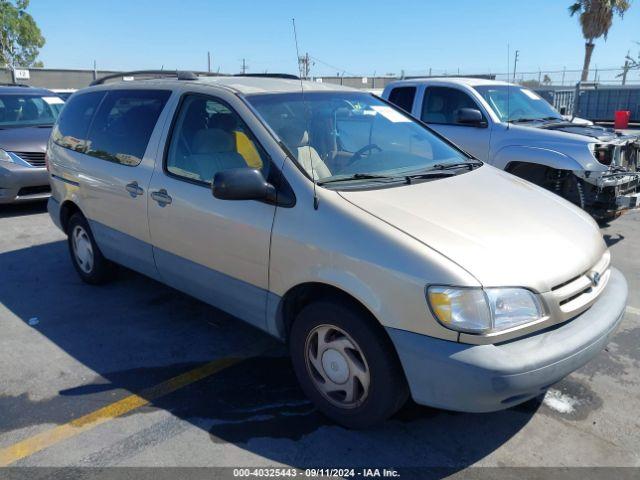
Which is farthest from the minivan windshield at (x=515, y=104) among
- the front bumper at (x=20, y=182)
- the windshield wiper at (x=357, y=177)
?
the front bumper at (x=20, y=182)

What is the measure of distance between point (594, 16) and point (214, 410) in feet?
108

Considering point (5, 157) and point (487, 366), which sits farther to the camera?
point (5, 157)

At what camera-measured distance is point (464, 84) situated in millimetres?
7680

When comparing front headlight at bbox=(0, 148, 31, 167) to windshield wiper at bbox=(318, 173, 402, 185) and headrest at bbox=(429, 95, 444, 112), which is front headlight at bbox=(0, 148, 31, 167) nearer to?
headrest at bbox=(429, 95, 444, 112)

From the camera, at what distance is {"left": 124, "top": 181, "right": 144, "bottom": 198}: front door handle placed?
13.3 feet

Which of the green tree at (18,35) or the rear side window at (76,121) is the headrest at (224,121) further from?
the green tree at (18,35)

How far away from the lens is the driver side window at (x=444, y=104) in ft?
25.2

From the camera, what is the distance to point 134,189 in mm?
4113

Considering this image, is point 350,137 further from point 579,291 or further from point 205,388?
point 205,388

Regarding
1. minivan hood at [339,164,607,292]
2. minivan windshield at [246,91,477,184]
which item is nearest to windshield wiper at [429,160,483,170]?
minivan windshield at [246,91,477,184]

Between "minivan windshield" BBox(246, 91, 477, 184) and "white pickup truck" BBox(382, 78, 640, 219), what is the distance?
293 centimetres

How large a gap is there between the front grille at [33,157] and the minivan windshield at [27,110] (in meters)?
1.14

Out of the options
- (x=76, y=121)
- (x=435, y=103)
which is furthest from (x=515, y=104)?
(x=76, y=121)

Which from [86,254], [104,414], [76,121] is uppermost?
[76,121]
